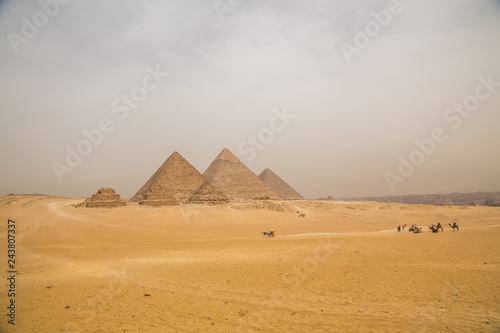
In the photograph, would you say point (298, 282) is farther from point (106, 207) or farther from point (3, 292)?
point (106, 207)

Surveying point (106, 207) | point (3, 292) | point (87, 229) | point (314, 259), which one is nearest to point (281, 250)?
point (314, 259)

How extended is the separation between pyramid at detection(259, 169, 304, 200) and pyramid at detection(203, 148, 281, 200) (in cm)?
2424

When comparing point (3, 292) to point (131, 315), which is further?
point (3, 292)

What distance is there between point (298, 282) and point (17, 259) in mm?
9838

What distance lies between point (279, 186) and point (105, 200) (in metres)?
67.2

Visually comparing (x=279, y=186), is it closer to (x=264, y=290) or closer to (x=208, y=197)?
(x=208, y=197)

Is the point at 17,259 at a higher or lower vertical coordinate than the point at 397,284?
lower

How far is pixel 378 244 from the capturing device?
12547mm

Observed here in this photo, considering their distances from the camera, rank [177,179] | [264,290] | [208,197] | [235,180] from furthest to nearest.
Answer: [235,180], [177,179], [208,197], [264,290]

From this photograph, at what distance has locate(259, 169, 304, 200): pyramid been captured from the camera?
320 feet

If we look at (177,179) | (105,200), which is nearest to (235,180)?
(177,179)

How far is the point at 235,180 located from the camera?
7188cm

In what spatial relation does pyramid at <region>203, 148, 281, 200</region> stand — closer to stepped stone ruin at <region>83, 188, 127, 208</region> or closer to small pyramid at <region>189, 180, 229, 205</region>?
small pyramid at <region>189, 180, 229, 205</region>

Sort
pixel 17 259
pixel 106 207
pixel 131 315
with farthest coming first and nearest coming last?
pixel 106 207 < pixel 17 259 < pixel 131 315
